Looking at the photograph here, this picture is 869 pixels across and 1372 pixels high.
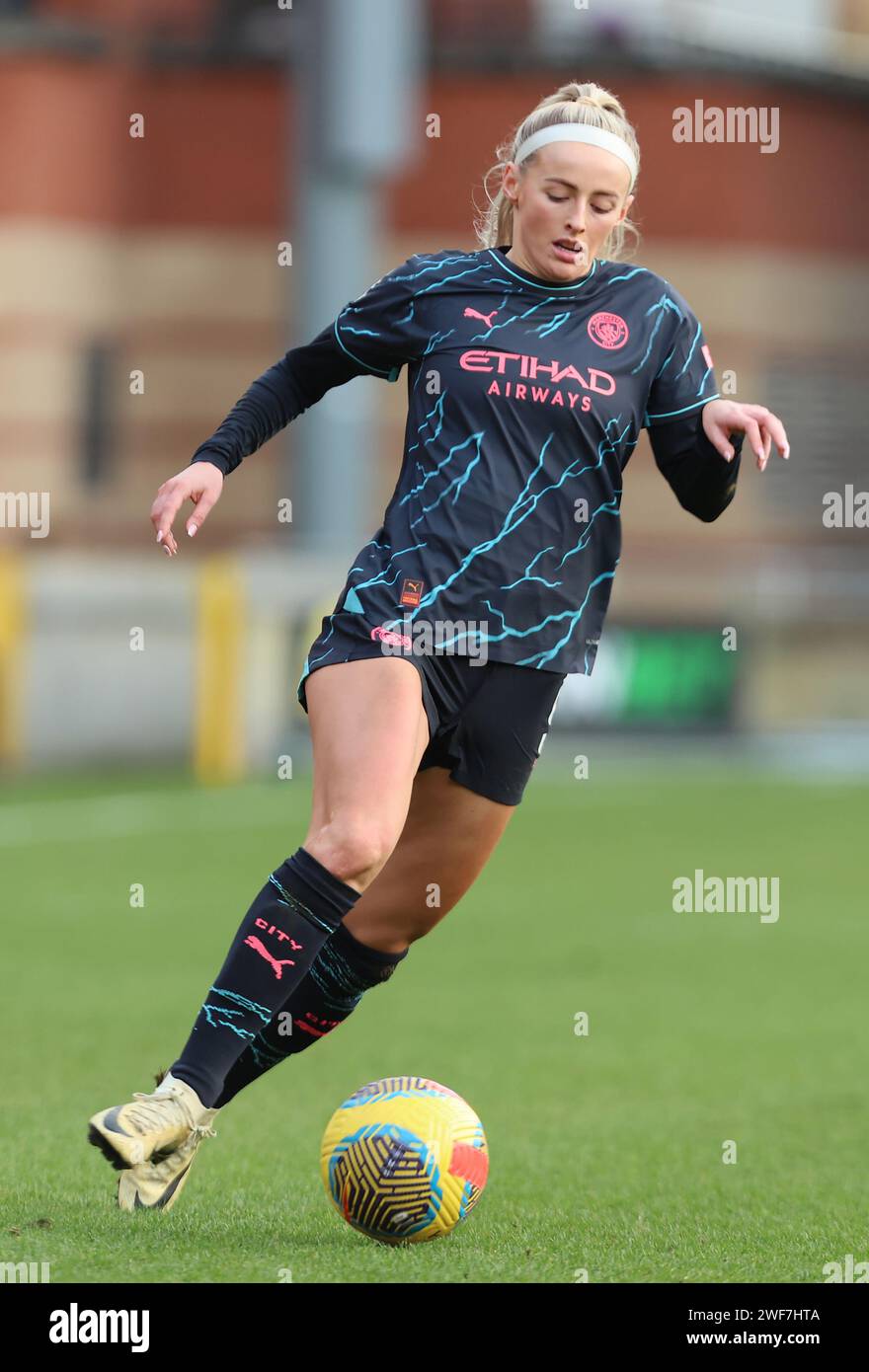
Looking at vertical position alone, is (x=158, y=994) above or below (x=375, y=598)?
below

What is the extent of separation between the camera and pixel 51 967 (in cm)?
966

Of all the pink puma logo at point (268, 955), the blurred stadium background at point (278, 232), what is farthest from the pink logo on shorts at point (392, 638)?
the blurred stadium background at point (278, 232)

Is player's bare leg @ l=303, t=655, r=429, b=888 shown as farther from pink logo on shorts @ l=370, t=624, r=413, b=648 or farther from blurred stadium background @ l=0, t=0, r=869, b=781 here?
blurred stadium background @ l=0, t=0, r=869, b=781

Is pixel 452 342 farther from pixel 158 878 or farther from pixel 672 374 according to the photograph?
pixel 158 878

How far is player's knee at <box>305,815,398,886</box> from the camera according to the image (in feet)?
15.4

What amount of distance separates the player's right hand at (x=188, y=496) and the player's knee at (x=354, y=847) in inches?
27.3

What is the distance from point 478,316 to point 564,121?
0.48 meters

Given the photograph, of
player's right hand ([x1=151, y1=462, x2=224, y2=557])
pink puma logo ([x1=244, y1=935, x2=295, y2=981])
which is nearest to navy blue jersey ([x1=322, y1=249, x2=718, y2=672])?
player's right hand ([x1=151, y1=462, x2=224, y2=557])

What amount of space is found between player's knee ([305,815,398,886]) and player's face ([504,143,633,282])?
1.32 metres

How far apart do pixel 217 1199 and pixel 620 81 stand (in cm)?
2412

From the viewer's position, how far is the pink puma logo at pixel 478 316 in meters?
5.06

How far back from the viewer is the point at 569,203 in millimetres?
5043

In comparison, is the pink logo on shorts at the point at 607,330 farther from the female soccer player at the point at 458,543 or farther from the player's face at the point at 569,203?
the player's face at the point at 569,203

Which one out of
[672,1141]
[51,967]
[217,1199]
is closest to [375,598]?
[217,1199]
